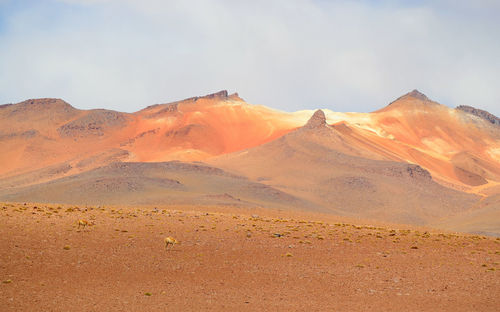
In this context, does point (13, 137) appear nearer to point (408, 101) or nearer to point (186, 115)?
point (186, 115)

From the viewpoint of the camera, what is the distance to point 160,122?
502 feet

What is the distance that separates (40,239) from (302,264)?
1032cm

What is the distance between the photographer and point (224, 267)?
22438 millimetres

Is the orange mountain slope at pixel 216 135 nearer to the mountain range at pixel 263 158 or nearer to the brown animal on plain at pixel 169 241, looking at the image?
the mountain range at pixel 263 158

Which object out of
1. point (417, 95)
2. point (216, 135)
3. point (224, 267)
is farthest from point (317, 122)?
point (224, 267)

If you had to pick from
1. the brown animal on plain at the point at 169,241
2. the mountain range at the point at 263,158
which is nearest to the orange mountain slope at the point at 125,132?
the mountain range at the point at 263,158

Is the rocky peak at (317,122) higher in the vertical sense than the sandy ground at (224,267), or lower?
higher

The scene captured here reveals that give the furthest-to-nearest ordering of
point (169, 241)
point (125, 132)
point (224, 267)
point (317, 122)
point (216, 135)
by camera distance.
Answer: point (125, 132) → point (216, 135) → point (317, 122) → point (169, 241) → point (224, 267)

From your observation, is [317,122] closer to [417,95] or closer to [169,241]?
[417,95]

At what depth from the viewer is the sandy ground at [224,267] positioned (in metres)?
18.5

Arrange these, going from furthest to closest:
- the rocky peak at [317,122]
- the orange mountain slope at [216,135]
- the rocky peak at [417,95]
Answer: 1. the rocky peak at [417,95]
2. the orange mountain slope at [216,135]
3. the rocky peak at [317,122]

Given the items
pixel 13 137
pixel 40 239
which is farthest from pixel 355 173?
pixel 13 137

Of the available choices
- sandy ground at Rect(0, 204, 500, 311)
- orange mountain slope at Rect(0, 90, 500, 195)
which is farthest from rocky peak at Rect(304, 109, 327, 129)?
sandy ground at Rect(0, 204, 500, 311)

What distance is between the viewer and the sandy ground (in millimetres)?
18500
